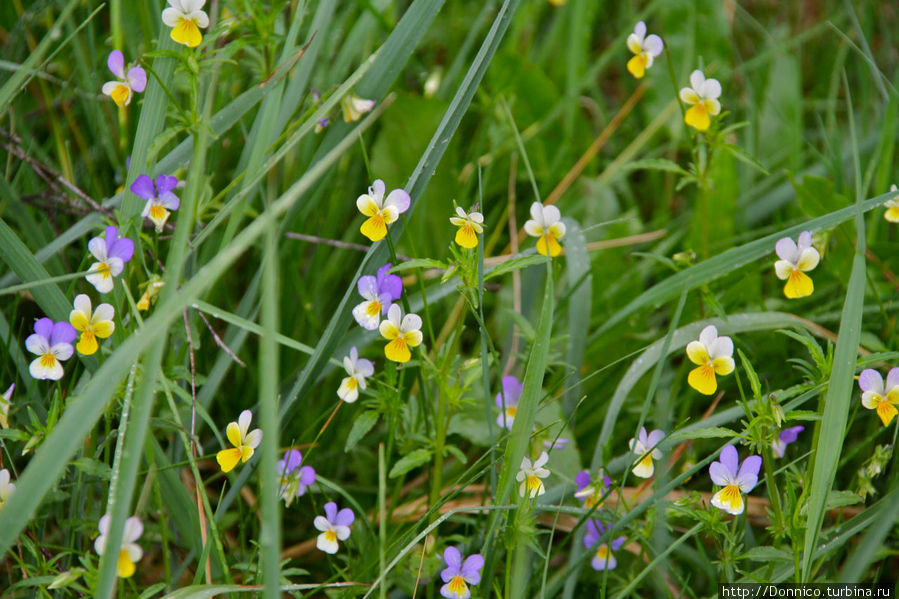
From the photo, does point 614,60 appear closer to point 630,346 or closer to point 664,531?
point 630,346

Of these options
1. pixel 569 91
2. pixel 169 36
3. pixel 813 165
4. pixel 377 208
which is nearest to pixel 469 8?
pixel 569 91

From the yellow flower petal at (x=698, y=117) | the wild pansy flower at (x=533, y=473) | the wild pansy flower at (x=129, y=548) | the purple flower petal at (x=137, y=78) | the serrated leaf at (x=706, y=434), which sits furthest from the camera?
the yellow flower petal at (x=698, y=117)

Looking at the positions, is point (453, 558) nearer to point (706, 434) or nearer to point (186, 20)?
point (706, 434)

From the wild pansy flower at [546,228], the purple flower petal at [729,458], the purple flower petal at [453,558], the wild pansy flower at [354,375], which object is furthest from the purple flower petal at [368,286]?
the purple flower petal at [729,458]

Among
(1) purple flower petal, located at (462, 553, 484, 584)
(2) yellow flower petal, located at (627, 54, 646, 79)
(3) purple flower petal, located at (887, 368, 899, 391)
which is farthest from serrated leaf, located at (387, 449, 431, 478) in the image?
(2) yellow flower petal, located at (627, 54, 646, 79)

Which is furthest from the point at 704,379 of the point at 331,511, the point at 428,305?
the point at 331,511

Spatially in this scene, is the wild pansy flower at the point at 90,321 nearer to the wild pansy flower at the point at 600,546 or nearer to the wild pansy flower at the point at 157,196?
the wild pansy flower at the point at 157,196

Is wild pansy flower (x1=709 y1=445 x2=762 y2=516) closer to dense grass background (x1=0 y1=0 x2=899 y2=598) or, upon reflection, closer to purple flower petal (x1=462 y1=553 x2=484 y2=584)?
dense grass background (x1=0 y1=0 x2=899 y2=598)
